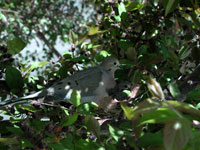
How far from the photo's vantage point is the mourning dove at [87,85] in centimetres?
99

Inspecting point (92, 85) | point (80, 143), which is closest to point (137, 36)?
point (92, 85)

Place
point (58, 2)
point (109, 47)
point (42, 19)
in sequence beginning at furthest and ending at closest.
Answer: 1. point (58, 2)
2. point (42, 19)
3. point (109, 47)

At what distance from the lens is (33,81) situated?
114 centimetres

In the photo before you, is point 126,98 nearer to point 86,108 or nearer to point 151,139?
point 86,108

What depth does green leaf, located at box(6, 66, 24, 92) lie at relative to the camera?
3.28 ft

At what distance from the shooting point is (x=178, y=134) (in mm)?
430

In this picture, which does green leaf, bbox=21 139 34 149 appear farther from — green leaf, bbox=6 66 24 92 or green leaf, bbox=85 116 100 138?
green leaf, bbox=6 66 24 92

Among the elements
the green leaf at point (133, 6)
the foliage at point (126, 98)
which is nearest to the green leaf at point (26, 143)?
the foliage at point (126, 98)

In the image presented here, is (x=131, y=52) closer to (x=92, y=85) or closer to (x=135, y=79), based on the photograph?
(x=135, y=79)

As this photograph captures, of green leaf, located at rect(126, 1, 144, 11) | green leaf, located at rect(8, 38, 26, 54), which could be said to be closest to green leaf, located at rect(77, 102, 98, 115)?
green leaf, located at rect(8, 38, 26, 54)

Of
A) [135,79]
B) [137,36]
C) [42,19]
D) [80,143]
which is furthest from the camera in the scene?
[42,19]

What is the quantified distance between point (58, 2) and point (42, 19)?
54 centimetres

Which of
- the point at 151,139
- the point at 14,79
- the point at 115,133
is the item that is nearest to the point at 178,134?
the point at 151,139

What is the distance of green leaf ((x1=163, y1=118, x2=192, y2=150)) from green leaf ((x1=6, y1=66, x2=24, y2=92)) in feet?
2.39
